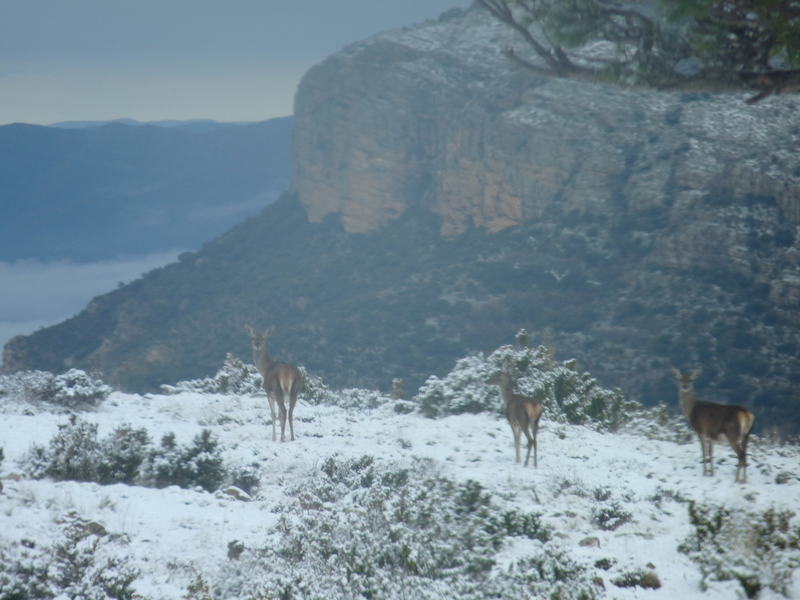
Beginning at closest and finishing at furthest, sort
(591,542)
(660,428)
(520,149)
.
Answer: (591,542)
(660,428)
(520,149)

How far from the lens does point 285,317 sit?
61594 millimetres

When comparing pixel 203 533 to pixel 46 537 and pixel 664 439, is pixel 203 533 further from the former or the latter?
pixel 664 439

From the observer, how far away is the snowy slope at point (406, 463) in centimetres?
575

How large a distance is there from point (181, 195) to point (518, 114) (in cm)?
12747

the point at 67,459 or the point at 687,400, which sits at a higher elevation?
the point at 687,400

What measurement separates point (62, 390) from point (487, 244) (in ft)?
162

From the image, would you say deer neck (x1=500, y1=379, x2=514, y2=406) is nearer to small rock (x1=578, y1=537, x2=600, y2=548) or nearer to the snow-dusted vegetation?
the snow-dusted vegetation

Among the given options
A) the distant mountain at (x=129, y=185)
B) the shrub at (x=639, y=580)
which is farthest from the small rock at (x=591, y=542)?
the distant mountain at (x=129, y=185)

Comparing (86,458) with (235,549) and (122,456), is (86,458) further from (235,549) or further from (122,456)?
(235,549)

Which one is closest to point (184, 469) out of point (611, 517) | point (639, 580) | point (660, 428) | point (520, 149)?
point (611, 517)

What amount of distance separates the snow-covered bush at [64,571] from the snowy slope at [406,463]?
0.17 meters

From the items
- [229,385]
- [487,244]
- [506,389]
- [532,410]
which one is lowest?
[229,385]

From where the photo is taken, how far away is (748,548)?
5.55 m

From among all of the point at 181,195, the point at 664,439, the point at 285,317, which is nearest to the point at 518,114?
the point at 285,317
